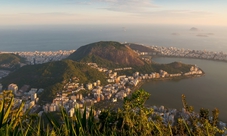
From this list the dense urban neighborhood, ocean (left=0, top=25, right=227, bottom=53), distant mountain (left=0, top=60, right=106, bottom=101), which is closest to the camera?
the dense urban neighborhood

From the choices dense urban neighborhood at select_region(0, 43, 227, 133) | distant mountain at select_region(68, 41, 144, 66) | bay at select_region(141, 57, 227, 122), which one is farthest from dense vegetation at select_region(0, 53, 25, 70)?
bay at select_region(141, 57, 227, 122)

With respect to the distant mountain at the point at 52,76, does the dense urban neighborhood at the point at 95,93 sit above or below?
below

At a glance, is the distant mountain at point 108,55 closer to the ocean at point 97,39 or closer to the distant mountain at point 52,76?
the distant mountain at point 52,76

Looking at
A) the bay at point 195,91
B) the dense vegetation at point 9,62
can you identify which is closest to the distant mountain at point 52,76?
the bay at point 195,91

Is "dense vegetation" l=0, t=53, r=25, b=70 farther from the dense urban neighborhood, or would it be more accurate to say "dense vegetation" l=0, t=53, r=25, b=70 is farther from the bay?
the bay

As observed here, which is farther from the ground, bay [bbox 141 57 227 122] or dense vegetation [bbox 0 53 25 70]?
dense vegetation [bbox 0 53 25 70]

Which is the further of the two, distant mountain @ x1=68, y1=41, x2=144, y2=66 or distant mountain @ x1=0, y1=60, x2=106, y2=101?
distant mountain @ x1=68, y1=41, x2=144, y2=66
